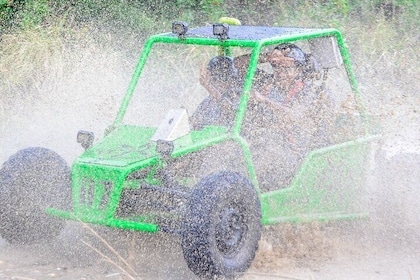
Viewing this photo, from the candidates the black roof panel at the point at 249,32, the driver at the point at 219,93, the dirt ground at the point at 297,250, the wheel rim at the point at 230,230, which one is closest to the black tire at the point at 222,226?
Result: the wheel rim at the point at 230,230

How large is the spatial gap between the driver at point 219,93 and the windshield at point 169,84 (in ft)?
8.77

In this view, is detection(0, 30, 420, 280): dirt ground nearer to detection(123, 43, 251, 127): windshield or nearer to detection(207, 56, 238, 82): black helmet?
detection(207, 56, 238, 82): black helmet

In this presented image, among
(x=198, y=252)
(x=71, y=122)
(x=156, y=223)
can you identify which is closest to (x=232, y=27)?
(x=156, y=223)

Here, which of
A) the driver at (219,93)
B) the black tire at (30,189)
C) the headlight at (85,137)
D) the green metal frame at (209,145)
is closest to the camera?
the green metal frame at (209,145)

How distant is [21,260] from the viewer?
6008 mm

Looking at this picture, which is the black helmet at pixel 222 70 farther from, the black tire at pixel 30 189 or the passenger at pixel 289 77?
the black tire at pixel 30 189

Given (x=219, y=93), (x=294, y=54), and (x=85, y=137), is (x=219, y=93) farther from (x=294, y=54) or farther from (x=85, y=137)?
(x=85, y=137)

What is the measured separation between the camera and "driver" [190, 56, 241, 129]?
253 inches

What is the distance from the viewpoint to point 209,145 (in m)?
5.81

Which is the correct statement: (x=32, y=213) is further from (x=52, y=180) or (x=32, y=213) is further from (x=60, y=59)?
(x=60, y=59)

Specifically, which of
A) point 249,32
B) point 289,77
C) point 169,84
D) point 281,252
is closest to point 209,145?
point 281,252

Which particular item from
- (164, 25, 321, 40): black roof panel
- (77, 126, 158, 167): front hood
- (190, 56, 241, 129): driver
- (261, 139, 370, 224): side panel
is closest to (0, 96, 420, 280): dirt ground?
(261, 139, 370, 224): side panel

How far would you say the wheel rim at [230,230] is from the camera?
5395 mm

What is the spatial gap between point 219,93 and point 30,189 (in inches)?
58.1
